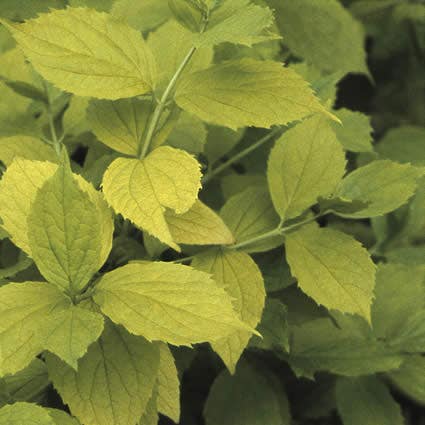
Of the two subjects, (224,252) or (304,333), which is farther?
(304,333)

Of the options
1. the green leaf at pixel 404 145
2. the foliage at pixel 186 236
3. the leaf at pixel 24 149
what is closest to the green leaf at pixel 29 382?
the foliage at pixel 186 236

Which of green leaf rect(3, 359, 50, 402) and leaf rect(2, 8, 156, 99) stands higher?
leaf rect(2, 8, 156, 99)

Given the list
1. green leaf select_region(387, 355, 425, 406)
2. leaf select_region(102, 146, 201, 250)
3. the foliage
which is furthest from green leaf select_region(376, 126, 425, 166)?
leaf select_region(102, 146, 201, 250)

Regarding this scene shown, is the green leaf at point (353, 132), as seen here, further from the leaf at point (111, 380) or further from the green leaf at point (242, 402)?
the leaf at point (111, 380)

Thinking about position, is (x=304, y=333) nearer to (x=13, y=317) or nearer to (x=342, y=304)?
(x=342, y=304)

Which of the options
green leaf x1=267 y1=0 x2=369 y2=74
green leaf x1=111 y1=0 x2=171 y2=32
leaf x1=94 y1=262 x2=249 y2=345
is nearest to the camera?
leaf x1=94 y1=262 x2=249 y2=345

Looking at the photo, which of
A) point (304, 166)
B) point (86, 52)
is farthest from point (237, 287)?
point (86, 52)

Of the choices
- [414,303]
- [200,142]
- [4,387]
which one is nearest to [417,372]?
[414,303]

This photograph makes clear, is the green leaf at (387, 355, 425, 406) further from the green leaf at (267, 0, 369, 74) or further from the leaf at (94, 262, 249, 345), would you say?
the green leaf at (267, 0, 369, 74)
